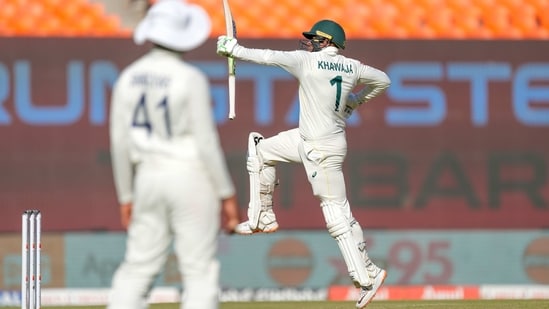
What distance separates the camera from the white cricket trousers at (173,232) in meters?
7.09

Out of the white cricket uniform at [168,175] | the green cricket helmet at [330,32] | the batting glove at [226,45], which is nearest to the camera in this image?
the white cricket uniform at [168,175]

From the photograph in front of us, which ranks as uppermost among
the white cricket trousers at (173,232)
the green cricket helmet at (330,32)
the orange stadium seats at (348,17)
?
the orange stadium seats at (348,17)

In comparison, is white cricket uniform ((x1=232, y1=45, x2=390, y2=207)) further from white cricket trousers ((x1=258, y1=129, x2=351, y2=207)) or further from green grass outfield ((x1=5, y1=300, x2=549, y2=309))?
green grass outfield ((x1=5, y1=300, x2=549, y2=309))

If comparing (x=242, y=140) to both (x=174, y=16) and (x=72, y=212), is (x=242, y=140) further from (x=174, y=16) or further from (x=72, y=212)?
(x=174, y=16)

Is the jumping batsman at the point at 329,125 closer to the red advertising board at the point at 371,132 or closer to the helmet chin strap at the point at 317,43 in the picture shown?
the helmet chin strap at the point at 317,43

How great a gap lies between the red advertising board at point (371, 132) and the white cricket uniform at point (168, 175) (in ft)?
29.8

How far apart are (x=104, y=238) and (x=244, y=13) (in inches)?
141

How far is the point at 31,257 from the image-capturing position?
991 centimetres

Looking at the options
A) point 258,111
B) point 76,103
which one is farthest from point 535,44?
point 76,103

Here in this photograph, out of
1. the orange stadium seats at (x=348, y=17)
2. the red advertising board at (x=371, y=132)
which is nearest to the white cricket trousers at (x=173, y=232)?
the red advertising board at (x=371, y=132)

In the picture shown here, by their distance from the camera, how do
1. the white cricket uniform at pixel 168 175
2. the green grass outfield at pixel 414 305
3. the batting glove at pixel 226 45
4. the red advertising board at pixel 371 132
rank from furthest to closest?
the red advertising board at pixel 371 132 < the green grass outfield at pixel 414 305 < the batting glove at pixel 226 45 < the white cricket uniform at pixel 168 175

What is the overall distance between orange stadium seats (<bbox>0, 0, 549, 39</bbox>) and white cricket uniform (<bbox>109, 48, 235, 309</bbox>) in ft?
31.8

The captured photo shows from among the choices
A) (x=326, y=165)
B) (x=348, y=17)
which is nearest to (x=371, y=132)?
(x=348, y=17)

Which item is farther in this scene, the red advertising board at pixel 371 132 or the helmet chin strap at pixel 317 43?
the red advertising board at pixel 371 132
